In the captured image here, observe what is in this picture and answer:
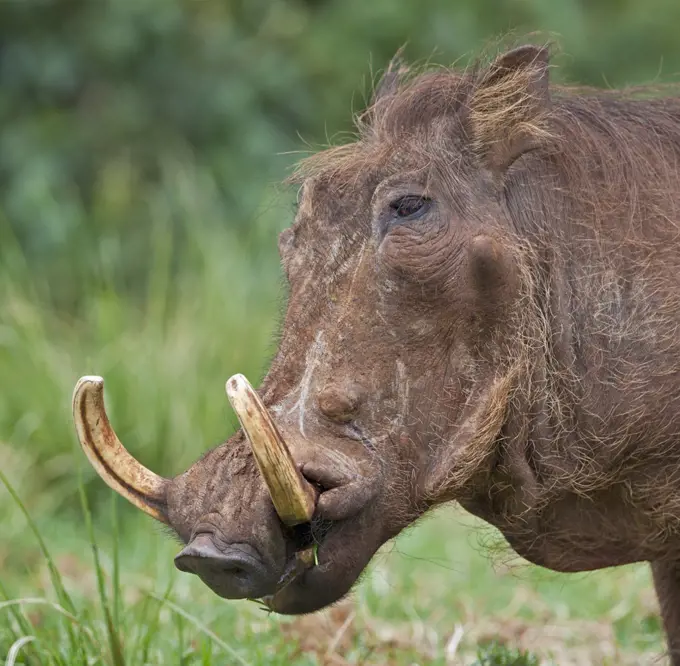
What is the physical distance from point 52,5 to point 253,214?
2.23 metres

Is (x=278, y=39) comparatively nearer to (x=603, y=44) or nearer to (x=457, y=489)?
(x=603, y=44)

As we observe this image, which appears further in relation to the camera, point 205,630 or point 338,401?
point 205,630

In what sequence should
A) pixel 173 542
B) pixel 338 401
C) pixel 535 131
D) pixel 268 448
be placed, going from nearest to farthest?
pixel 268 448, pixel 338 401, pixel 535 131, pixel 173 542

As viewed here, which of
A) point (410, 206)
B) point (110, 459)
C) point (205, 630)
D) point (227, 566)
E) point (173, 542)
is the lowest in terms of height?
point (173, 542)

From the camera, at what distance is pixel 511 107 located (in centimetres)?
280

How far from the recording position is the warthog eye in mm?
2766

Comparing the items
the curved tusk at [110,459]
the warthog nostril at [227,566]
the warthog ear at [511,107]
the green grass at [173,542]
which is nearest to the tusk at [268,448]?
the warthog nostril at [227,566]

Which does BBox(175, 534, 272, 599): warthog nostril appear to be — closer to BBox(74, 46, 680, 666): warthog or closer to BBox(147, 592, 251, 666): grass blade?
BBox(74, 46, 680, 666): warthog

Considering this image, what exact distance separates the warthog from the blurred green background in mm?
1355

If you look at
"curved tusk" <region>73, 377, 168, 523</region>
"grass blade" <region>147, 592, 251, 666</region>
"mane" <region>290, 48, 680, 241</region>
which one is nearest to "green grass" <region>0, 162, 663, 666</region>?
"grass blade" <region>147, 592, 251, 666</region>

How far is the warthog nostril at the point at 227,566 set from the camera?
7.79 feet

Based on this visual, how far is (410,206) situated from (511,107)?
1.04 ft

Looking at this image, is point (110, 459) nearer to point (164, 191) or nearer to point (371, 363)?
point (371, 363)

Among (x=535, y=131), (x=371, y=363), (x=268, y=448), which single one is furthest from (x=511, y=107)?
(x=268, y=448)
